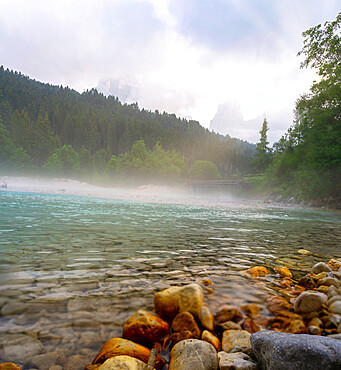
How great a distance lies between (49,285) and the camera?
125 inches

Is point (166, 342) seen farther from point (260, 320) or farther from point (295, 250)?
point (295, 250)

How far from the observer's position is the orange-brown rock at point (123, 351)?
1857 mm

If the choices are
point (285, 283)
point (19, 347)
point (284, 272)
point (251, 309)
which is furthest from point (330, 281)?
point (19, 347)

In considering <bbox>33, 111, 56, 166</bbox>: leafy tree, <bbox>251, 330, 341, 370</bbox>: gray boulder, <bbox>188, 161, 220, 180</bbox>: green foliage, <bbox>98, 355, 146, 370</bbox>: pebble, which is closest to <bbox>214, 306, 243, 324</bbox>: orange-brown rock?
<bbox>251, 330, 341, 370</bbox>: gray boulder

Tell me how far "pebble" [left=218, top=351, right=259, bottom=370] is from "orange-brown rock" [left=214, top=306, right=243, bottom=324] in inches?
25.5

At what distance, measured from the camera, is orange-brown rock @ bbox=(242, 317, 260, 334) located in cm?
241

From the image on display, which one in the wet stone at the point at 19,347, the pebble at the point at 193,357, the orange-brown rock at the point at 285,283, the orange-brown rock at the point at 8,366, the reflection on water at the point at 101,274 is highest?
the pebble at the point at 193,357

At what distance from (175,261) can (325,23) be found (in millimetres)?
32478

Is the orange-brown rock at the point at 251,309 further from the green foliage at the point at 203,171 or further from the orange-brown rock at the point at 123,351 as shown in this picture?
the green foliage at the point at 203,171

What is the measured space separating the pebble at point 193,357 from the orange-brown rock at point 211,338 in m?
0.26

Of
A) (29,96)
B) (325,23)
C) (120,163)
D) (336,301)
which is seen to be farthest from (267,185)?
(29,96)

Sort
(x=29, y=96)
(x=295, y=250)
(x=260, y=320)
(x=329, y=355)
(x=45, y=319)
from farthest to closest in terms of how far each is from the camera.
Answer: (x=29, y=96) → (x=295, y=250) → (x=260, y=320) → (x=45, y=319) → (x=329, y=355)

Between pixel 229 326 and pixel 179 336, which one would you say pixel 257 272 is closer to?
pixel 229 326

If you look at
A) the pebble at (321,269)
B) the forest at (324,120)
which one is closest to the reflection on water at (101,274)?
the pebble at (321,269)
